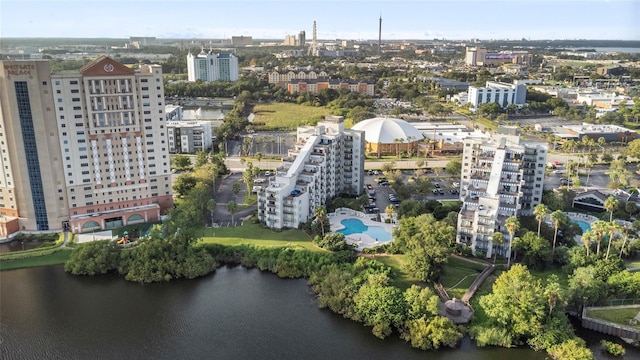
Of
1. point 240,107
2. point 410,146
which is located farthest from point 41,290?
point 240,107

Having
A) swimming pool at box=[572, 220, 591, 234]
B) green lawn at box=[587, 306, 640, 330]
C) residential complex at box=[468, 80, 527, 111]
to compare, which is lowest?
green lawn at box=[587, 306, 640, 330]

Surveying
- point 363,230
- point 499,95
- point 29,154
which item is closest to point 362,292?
point 363,230

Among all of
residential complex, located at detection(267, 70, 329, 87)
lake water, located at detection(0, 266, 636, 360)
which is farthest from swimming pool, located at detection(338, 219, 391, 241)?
residential complex, located at detection(267, 70, 329, 87)

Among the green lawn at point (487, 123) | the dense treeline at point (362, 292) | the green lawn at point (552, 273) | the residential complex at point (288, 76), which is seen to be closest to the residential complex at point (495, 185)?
the green lawn at point (552, 273)

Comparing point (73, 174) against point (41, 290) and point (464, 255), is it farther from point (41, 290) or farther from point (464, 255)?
point (464, 255)

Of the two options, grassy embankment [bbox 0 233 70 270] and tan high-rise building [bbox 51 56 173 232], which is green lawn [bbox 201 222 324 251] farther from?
grassy embankment [bbox 0 233 70 270]

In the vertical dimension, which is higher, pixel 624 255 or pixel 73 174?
pixel 73 174
